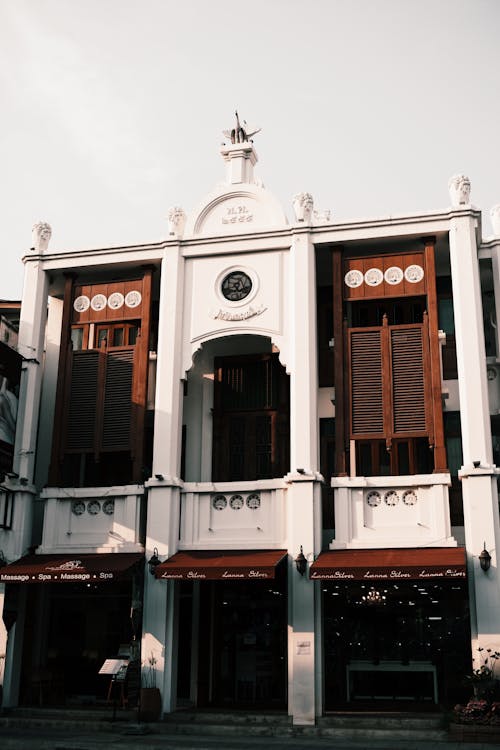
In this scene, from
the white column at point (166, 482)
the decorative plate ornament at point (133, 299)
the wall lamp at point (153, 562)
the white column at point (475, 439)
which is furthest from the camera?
the decorative plate ornament at point (133, 299)

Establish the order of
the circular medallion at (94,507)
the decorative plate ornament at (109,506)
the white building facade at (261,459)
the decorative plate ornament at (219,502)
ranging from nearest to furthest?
the white building facade at (261,459) → the decorative plate ornament at (219,502) → the decorative plate ornament at (109,506) → the circular medallion at (94,507)

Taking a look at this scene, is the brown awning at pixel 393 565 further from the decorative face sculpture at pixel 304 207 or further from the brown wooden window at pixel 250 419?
the decorative face sculpture at pixel 304 207

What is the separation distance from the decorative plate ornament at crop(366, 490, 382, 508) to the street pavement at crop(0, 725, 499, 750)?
524cm

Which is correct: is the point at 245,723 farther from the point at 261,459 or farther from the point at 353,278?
the point at 353,278

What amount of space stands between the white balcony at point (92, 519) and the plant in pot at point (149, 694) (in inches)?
110

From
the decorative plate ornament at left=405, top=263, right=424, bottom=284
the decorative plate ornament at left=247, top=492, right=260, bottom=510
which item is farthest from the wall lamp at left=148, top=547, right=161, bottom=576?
the decorative plate ornament at left=405, top=263, right=424, bottom=284

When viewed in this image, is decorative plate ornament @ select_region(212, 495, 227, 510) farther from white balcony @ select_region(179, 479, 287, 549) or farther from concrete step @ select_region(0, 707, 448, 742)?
concrete step @ select_region(0, 707, 448, 742)

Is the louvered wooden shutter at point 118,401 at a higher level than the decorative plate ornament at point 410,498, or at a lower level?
higher

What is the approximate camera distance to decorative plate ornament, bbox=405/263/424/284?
74.9 feet

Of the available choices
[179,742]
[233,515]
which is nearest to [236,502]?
[233,515]

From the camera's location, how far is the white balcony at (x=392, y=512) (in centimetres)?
2083

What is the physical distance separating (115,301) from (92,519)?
5947mm

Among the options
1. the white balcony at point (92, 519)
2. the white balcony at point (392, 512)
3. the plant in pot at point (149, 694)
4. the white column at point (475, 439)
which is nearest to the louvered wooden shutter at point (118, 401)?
the white balcony at point (92, 519)

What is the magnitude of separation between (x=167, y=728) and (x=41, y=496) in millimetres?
6731
